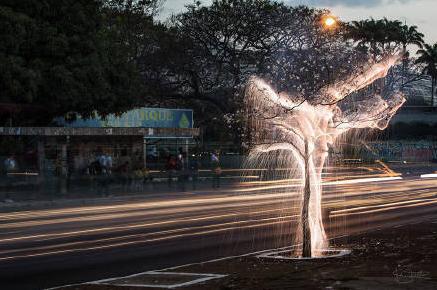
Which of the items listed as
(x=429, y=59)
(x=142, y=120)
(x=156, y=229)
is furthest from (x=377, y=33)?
(x=156, y=229)

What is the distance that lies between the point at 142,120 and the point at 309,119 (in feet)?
97.8

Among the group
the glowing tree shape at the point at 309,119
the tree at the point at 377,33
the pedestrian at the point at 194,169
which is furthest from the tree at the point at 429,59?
the glowing tree shape at the point at 309,119

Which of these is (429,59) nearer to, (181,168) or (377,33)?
(377,33)

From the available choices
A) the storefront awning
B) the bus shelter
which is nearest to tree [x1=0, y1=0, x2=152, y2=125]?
the storefront awning

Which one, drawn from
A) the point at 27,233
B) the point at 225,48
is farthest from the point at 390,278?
the point at 225,48

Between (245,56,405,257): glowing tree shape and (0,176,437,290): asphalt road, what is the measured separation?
224cm

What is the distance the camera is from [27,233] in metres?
17.2

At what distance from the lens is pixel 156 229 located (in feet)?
58.1

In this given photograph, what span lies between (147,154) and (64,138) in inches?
341

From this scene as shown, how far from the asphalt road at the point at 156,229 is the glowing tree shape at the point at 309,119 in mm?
2240

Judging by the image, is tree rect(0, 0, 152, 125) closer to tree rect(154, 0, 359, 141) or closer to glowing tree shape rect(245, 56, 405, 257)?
tree rect(154, 0, 359, 141)

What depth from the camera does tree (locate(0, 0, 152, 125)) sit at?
3056 cm

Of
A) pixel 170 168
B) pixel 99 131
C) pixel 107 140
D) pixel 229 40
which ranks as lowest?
pixel 170 168

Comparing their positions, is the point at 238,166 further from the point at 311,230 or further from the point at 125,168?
the point at 311,230
